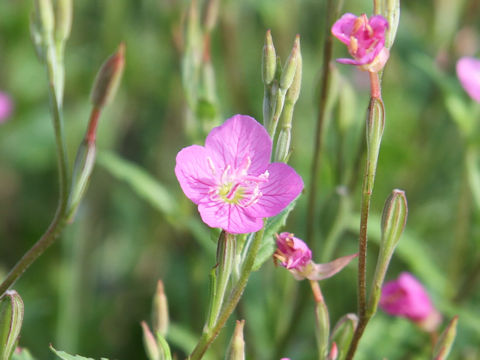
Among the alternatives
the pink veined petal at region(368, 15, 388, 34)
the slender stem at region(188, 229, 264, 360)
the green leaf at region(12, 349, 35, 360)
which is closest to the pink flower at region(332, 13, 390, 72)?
the pink veined petal at region(368, 15, 388, 34)

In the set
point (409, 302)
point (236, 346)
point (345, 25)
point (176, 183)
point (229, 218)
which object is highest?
point (345, 25)

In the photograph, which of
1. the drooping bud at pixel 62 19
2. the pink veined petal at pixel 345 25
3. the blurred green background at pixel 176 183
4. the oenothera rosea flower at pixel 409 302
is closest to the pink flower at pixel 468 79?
the blurred green background at pixel 176 183

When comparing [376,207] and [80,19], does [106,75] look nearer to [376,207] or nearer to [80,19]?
[376,207]

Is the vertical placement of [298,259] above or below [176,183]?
above

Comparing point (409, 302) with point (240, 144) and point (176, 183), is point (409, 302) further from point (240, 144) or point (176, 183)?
point (176, 183)

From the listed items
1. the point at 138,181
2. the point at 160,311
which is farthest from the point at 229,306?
the point at 138,181

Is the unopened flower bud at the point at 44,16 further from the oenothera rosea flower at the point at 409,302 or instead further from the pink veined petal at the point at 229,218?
the oenothera rosea flower at the point at 409,302

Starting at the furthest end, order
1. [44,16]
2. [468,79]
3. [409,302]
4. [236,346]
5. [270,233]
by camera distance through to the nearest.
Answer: [468,79] < [409,302] < [44,16] < [270,233] < [236,346]

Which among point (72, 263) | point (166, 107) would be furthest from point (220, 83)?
point (72, 263)
